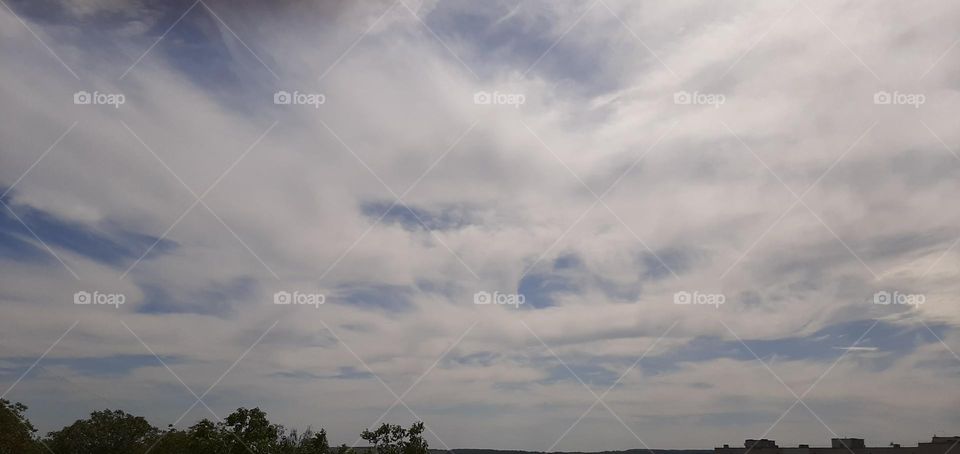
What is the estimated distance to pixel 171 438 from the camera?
73.1m

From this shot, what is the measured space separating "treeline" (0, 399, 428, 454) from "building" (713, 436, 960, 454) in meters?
79.7

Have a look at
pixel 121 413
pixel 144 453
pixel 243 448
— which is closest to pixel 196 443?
pixel 243 448

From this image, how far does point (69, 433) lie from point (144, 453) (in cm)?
1156

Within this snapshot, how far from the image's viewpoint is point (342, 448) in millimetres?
48906

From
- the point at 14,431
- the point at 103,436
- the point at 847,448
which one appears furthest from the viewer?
the point at 847,448

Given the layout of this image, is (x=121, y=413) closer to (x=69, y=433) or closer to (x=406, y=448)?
(x=69, y=433)

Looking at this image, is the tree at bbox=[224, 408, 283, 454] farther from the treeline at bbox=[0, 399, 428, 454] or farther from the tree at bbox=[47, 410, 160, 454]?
the tree at bbox=[47, 410, 160, 454]

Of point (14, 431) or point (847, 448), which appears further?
point (847, 448)

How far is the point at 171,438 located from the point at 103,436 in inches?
545

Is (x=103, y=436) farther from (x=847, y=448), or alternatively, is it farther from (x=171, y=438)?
(x=847, y=448)

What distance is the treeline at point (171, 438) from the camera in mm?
43219

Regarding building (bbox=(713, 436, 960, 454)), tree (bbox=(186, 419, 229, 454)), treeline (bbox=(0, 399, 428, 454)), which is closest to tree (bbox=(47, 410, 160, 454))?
treeline (bbox=(0, 399, 428, 454))

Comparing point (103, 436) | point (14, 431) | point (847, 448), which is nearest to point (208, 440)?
point (14, 431)

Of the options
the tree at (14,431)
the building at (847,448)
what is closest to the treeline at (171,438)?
the tree at (14,431)
